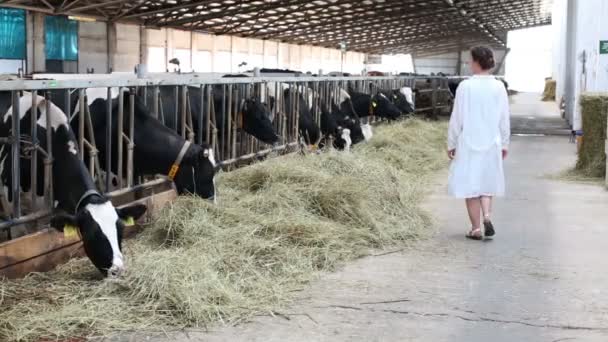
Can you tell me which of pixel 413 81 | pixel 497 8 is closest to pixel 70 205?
pixel 413 81

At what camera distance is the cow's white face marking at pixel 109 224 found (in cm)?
482

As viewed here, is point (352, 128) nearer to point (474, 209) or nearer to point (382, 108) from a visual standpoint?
point (382, 108)

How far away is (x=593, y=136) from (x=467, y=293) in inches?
272

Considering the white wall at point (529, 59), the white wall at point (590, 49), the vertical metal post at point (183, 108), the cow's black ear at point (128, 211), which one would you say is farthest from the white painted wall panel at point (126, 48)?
the white wall at point (529, 59)

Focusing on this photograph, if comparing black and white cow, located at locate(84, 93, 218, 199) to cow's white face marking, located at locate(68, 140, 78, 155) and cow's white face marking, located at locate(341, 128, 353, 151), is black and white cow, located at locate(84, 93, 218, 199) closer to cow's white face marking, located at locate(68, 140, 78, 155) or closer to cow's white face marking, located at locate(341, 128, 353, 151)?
cow's white face marking, located at locate(68, 140, 78, 155)

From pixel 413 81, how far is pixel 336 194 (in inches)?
628

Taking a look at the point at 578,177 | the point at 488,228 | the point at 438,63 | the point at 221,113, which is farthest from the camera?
the point at 438,63

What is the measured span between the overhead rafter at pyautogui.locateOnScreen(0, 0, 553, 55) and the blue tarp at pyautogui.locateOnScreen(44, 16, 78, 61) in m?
0.53

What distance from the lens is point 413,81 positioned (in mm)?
22500

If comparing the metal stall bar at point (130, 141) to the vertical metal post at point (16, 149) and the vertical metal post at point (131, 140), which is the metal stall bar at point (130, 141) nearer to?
the vertical metal post at point (131, 140)

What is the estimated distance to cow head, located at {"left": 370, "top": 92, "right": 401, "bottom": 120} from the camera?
51.6 ft

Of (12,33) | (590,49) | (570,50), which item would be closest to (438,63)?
(570,50)

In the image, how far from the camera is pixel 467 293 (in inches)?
198

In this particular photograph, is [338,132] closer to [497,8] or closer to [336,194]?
[336,194]
